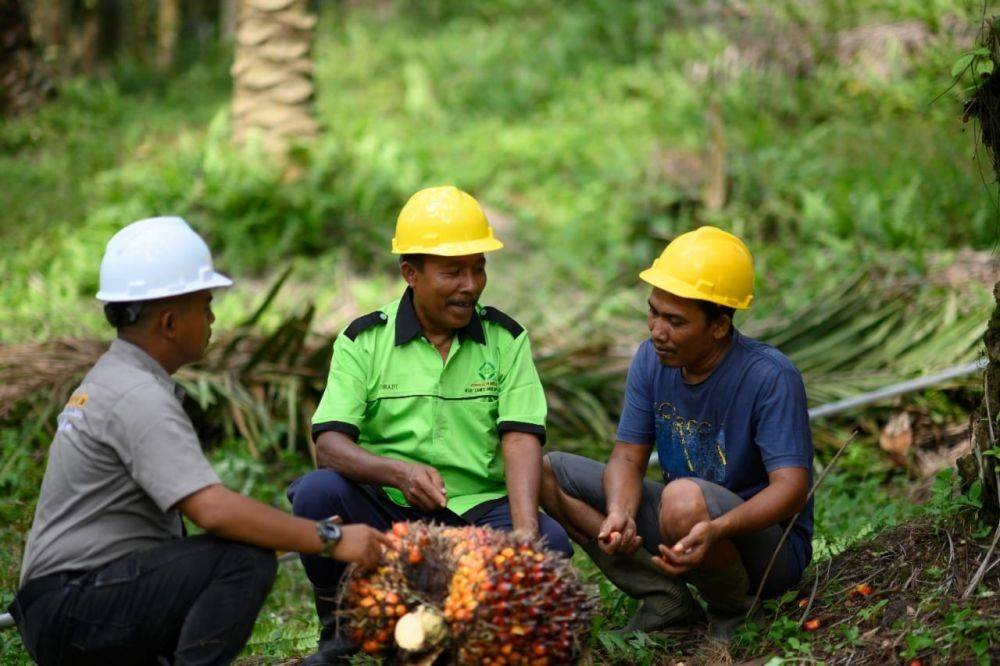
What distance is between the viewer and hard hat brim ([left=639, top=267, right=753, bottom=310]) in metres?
3.77

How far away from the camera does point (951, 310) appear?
6.75 metres

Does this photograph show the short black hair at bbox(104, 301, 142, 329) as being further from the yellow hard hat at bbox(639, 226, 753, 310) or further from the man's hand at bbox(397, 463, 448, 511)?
the yellow hard hat at bbox(639, 226, 753, 310)

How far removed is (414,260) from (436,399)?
483mm

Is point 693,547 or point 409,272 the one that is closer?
point 693,547

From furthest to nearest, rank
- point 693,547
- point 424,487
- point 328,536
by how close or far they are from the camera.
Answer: point 424,487 → point 693,547 → point 328,536

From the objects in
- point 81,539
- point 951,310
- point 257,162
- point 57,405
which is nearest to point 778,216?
point 951,310

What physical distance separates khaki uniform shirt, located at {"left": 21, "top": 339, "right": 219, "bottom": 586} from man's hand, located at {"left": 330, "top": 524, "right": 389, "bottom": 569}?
1.31 ft

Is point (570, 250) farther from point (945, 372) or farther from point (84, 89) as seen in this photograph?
point (84, 89)

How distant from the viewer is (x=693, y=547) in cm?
353

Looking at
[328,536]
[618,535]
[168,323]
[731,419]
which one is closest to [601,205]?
[731,419]

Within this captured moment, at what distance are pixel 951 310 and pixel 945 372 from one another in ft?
1.85

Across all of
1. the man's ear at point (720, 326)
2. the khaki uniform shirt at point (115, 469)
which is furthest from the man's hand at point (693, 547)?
the khaki uniform shirt at point (115, 469)

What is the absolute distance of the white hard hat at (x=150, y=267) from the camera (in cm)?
334

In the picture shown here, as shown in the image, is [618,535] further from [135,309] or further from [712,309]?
[135,309]
